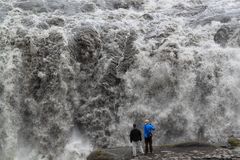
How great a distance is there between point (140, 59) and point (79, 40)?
342 centimetres

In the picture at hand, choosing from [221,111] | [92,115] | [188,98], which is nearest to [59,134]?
[92,115]

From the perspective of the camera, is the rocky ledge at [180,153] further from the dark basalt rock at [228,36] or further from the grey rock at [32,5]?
the grey rock at [32,5]

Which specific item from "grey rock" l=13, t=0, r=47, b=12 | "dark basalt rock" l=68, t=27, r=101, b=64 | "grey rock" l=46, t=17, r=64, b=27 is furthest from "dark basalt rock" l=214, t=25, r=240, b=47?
"grey rock" l=13, t=0, r=47, b=12

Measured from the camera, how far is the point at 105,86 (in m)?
22.2

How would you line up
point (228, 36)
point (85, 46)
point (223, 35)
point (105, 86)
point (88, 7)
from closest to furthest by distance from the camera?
point (105, 86)
point (85, 46)
point (228, 36)
point (223, 35)
point (88, 7)

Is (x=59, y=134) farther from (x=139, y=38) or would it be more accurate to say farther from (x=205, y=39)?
(x=205, y=39)

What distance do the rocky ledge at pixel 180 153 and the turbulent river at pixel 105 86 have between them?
3008mm

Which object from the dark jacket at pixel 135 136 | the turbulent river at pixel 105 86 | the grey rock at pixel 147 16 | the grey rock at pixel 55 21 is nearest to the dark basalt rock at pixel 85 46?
the turbulent river at pixel 105 86

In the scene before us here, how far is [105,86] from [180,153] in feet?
23.2

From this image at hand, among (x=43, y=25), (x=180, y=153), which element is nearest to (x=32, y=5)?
(x=43, y=25)

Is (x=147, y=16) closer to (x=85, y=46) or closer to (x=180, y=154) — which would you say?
(x=85, y=46)

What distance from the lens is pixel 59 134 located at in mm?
21141

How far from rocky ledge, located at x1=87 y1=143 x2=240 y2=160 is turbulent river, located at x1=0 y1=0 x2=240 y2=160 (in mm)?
3008

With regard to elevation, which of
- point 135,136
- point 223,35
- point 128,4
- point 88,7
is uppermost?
point 128,4
